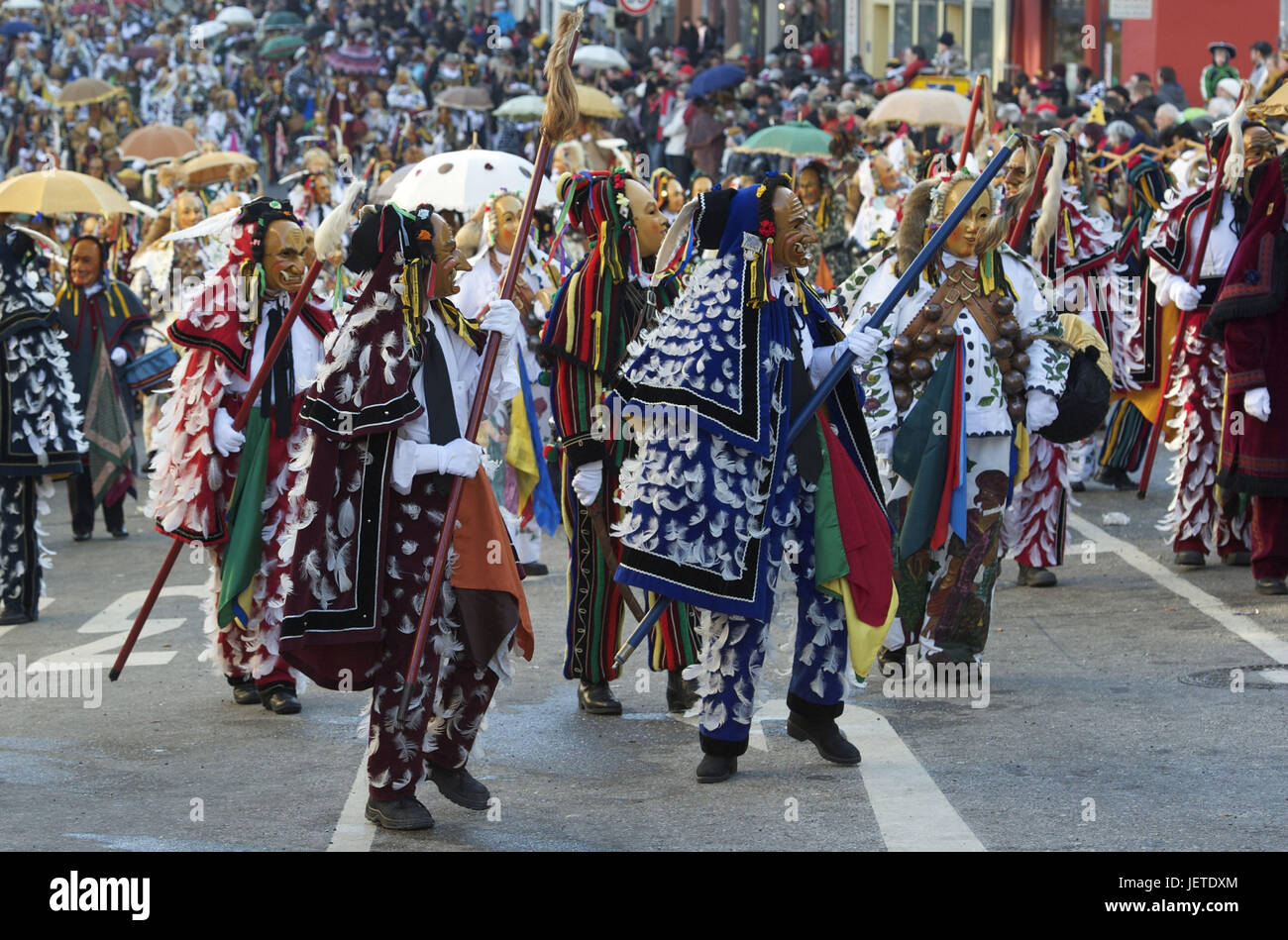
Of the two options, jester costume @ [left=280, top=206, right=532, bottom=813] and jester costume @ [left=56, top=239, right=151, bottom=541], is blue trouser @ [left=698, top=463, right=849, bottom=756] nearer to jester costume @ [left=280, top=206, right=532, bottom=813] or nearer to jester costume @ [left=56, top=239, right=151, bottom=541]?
jester costume @ [left=280, top=206, right=532, bottom=813]

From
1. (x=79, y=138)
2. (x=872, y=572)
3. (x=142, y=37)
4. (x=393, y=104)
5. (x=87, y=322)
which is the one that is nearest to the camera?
(x=872, y=572)

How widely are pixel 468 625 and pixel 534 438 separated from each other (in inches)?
172

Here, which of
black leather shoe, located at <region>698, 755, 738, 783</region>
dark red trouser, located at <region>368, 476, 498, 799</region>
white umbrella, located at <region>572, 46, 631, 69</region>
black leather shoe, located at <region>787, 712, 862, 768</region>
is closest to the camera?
dark red trouser, located at <region>368, 476, 498, 799</region>

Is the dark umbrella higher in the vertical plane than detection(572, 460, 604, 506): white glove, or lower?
higher

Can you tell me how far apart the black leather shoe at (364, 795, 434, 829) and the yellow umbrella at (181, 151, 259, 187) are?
1440 cm

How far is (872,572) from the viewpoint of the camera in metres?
6.97

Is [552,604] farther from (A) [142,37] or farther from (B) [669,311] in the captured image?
(A) [142,37]

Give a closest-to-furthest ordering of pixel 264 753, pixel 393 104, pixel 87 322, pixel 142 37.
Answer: pixel 264 753 < pixel 87 322 < pixel 393 104 < pixel 142 37

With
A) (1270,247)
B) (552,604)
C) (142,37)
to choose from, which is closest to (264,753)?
(552,604)

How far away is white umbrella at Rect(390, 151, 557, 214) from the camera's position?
12.6 m

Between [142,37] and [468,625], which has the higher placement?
[142,37]

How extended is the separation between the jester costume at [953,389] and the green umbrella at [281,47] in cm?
3183

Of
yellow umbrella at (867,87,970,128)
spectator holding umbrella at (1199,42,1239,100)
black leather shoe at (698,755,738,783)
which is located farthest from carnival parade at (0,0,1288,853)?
spectator holding umbrella at (1199,42,1239,100)

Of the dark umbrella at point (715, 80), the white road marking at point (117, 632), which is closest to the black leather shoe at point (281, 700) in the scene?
the white road marking at point (117, 632)
